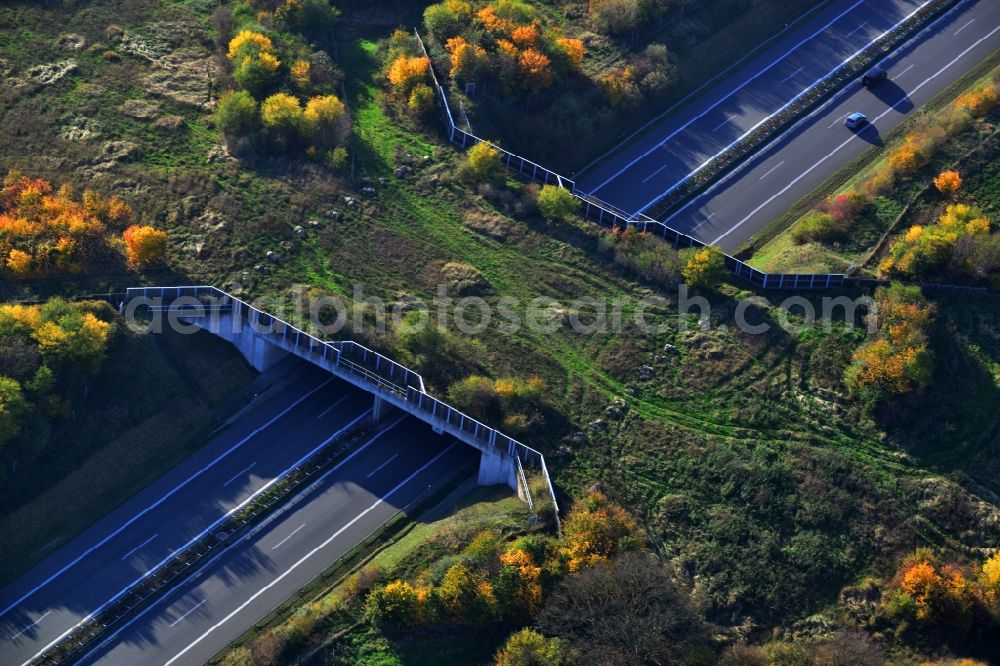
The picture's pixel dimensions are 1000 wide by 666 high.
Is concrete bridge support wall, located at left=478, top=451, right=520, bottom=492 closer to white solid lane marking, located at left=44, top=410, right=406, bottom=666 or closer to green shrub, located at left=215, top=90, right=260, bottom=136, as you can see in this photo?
white solid lane marking, located at left=44, top=410, right=406, bottom=666

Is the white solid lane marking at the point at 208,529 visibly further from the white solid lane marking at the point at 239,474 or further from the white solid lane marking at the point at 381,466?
the white solid lane marking at the point at 381,466

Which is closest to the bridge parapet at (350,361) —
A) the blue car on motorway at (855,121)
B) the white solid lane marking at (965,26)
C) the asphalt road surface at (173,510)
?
the asphalt road surface at (173,510)

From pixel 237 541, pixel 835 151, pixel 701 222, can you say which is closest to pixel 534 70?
pixel 701 222

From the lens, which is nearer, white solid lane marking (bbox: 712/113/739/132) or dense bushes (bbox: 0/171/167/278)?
dense bushes (bbox: 0/171/167/278)

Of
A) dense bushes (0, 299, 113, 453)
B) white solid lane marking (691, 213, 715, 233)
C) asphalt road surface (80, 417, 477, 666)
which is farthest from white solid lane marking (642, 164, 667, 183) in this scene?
dense bushes (0, 299, 113, 453)

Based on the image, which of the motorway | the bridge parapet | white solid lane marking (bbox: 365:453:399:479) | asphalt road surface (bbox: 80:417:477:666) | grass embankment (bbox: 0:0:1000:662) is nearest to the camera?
asphalt road surface (bbox: 80:417:477:666)

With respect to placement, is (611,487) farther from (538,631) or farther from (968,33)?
(968,33)
